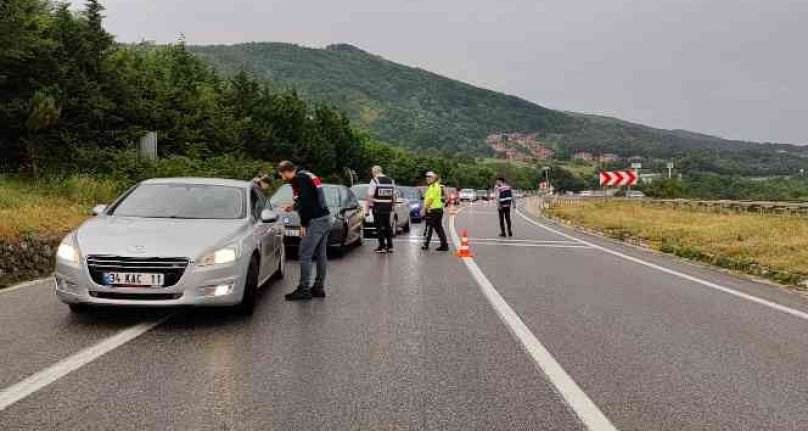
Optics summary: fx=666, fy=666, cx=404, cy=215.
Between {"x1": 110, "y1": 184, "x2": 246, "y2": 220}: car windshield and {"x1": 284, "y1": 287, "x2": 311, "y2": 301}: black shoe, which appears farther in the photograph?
{"x1": 284, "y1": 287, "x2": 311, "y2": 301}: black shoe

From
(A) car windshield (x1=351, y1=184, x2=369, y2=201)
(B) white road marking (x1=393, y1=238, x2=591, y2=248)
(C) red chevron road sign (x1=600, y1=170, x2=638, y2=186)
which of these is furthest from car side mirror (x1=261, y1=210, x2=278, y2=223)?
(C) red chevron road sign (x1=600, y1=170, x2=638, y2=186)

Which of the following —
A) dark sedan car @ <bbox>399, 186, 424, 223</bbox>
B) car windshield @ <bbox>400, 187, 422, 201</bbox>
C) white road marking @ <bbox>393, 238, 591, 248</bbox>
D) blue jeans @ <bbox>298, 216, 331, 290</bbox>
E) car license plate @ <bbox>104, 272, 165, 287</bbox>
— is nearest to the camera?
car license plate @ <bbox>104, 272, 165, 287</bbox>

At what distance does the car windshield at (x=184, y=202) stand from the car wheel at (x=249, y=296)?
981mm

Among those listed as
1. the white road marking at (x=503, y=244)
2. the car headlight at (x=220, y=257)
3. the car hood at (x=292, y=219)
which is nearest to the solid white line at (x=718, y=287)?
the white road marking at (x=503, y=244)

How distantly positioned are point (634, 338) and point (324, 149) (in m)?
64.0

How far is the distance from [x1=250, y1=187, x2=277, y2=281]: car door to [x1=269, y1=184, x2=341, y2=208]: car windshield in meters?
4.62

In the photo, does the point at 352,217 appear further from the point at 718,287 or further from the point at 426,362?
the point at 426,362

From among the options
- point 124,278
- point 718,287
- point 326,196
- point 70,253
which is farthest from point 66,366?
point 326,196

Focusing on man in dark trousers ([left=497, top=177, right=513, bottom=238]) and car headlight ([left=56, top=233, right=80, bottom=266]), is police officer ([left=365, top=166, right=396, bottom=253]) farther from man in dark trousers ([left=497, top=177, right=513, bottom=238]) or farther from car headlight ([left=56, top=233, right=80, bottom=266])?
car headlight ([left=56, top=233, right=80, bottom=266])

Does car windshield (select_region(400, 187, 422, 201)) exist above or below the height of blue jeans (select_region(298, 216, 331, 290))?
below

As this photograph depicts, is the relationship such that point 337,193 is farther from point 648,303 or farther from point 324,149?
point 324,149

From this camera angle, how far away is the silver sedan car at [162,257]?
6.10 metres

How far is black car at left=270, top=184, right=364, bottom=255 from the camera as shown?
12766 millimetres

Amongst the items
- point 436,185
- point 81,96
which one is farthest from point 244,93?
point 436,185
